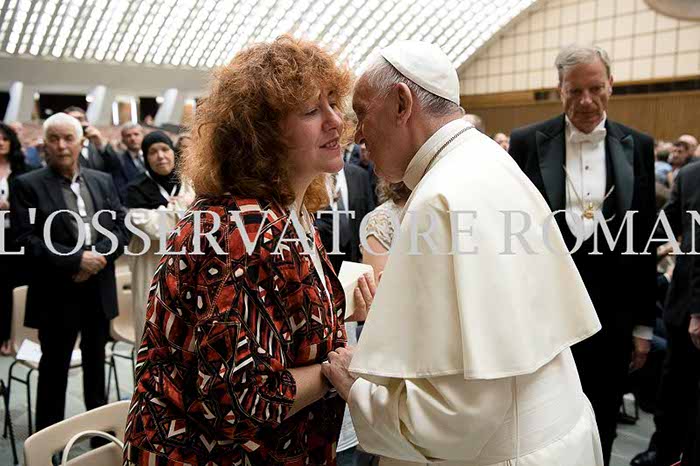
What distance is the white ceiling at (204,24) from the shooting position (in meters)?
18.6

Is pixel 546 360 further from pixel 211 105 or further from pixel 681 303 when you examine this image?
→ pixel 681 303

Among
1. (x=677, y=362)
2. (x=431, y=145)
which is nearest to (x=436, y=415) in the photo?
(x=431, y=145)

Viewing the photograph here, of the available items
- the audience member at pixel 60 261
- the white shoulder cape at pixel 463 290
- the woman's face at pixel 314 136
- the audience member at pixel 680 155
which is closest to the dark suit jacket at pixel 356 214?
the audience member at pixel 60 261

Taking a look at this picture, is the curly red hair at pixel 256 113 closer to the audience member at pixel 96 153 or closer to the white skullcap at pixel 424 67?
the white skullcap at pixel 424 67

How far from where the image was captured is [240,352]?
129 cm

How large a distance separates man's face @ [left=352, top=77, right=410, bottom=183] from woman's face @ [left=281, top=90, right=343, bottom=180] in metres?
0.07

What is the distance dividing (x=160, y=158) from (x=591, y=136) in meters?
2.94

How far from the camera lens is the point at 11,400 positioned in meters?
4.70

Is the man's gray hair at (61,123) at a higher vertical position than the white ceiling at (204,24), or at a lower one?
lower

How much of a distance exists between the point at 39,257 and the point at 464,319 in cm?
326

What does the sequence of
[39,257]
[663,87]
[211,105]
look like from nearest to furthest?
[211,105]
[39,257]
[663,87]

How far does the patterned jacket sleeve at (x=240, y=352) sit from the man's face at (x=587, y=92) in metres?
1.85

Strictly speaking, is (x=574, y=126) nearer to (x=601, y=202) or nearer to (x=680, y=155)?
(x=601, y=202)

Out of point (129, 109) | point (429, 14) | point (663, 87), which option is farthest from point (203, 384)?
point (429, 14)
